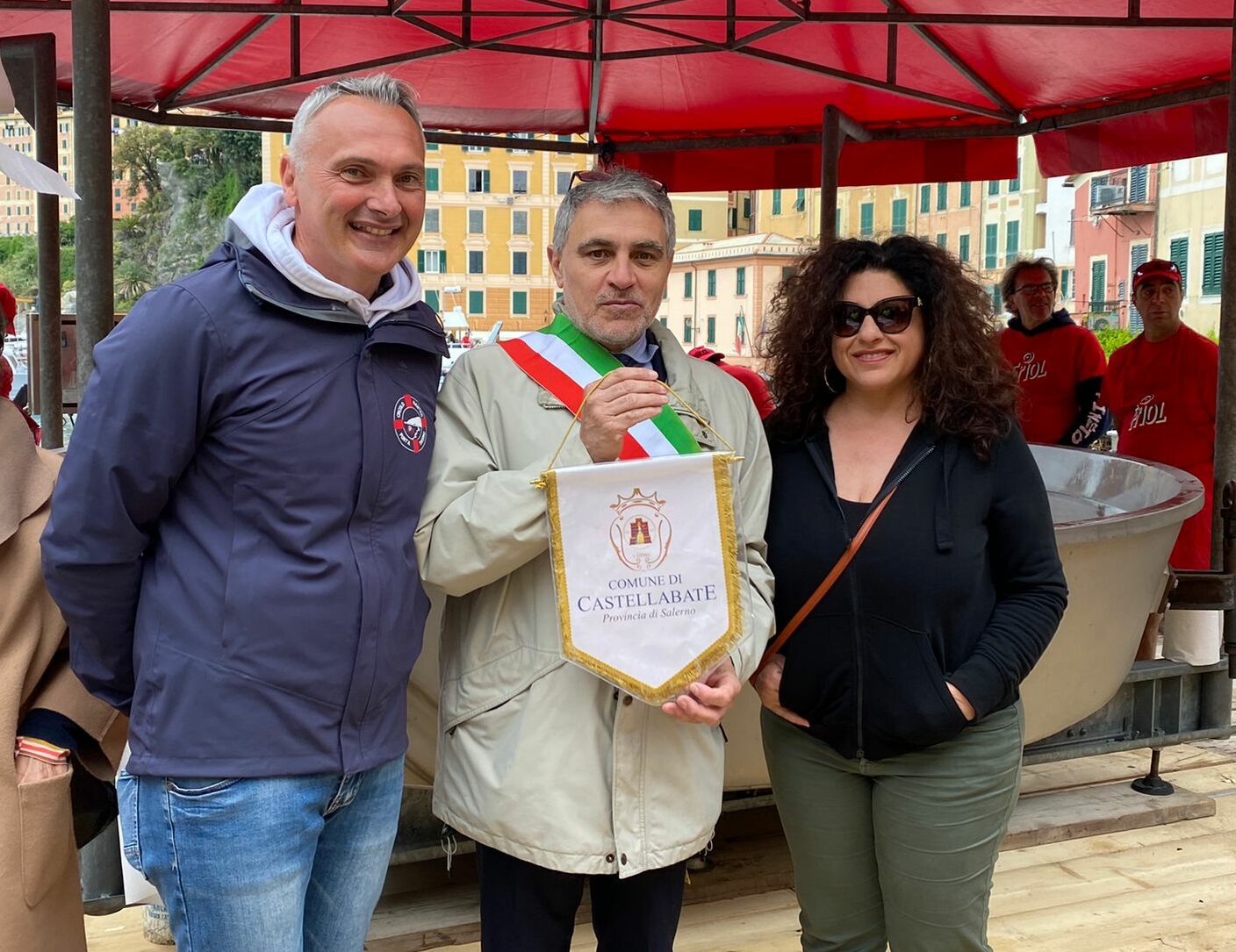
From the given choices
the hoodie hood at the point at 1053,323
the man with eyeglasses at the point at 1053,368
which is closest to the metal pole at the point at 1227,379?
the man with eyeglasses at the point at 1053,368

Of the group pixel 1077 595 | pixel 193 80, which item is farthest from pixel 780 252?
pixel 1077 595

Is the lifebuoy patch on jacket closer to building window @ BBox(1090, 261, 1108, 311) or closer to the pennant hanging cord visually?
the pennant hanging cord

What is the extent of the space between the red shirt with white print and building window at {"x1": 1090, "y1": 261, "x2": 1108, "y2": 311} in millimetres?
42636

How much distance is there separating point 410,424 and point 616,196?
58 cm

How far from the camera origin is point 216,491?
1835 mm

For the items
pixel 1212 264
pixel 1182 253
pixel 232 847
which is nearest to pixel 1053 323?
pixel 232 847

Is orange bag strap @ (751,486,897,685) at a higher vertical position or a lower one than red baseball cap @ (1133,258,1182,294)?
lower

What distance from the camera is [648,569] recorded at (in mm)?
2092

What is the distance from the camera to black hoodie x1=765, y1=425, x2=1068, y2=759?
7.72 ft

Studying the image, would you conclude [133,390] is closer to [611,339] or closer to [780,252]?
[611,339]

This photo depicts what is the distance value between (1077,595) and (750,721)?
3.75 feet

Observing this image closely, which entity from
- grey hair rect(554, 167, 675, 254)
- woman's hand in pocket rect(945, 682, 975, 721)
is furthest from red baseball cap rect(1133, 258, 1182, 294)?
grey hair rect(554, 167, 675, 254)

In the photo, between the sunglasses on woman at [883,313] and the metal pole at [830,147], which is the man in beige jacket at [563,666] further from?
the metal pole at [830,147]

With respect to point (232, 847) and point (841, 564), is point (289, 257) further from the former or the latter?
point (841, 564)
